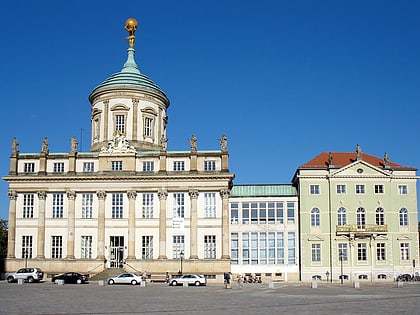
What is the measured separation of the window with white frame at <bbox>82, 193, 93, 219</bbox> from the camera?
7706cm

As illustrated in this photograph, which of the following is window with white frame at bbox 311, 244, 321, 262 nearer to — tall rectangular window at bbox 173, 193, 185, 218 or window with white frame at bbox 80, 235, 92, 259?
tall rectangular window at bbox 173, 193, 185, 218

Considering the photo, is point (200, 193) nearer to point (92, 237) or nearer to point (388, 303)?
point (92, 237)

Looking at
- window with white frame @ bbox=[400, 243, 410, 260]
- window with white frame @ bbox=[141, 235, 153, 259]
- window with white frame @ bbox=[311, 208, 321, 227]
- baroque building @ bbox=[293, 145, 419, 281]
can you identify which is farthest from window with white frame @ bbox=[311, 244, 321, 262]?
window with white frame @ bbox=[141, 235, 153, 259]

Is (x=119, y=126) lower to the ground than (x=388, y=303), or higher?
higher

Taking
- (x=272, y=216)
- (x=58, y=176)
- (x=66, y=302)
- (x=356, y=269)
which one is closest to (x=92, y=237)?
(x=58, y=176)

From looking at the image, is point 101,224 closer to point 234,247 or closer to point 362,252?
point 234,247

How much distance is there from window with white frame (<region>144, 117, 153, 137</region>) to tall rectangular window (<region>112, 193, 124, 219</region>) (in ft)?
33.5

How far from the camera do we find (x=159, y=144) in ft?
278

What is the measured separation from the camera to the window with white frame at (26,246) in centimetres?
7680

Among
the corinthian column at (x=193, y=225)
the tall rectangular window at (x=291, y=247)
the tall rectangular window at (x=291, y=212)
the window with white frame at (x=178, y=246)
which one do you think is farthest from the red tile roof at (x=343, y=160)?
the window with white frame at (x=178, y=246)

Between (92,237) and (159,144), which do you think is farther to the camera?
(159,144)

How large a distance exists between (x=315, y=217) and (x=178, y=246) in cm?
1695

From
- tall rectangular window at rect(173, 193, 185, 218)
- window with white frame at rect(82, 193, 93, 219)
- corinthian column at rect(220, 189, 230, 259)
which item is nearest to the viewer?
corinthian column at rect(220, 189, 230, 259)

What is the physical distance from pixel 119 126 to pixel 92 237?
50.3 feet
